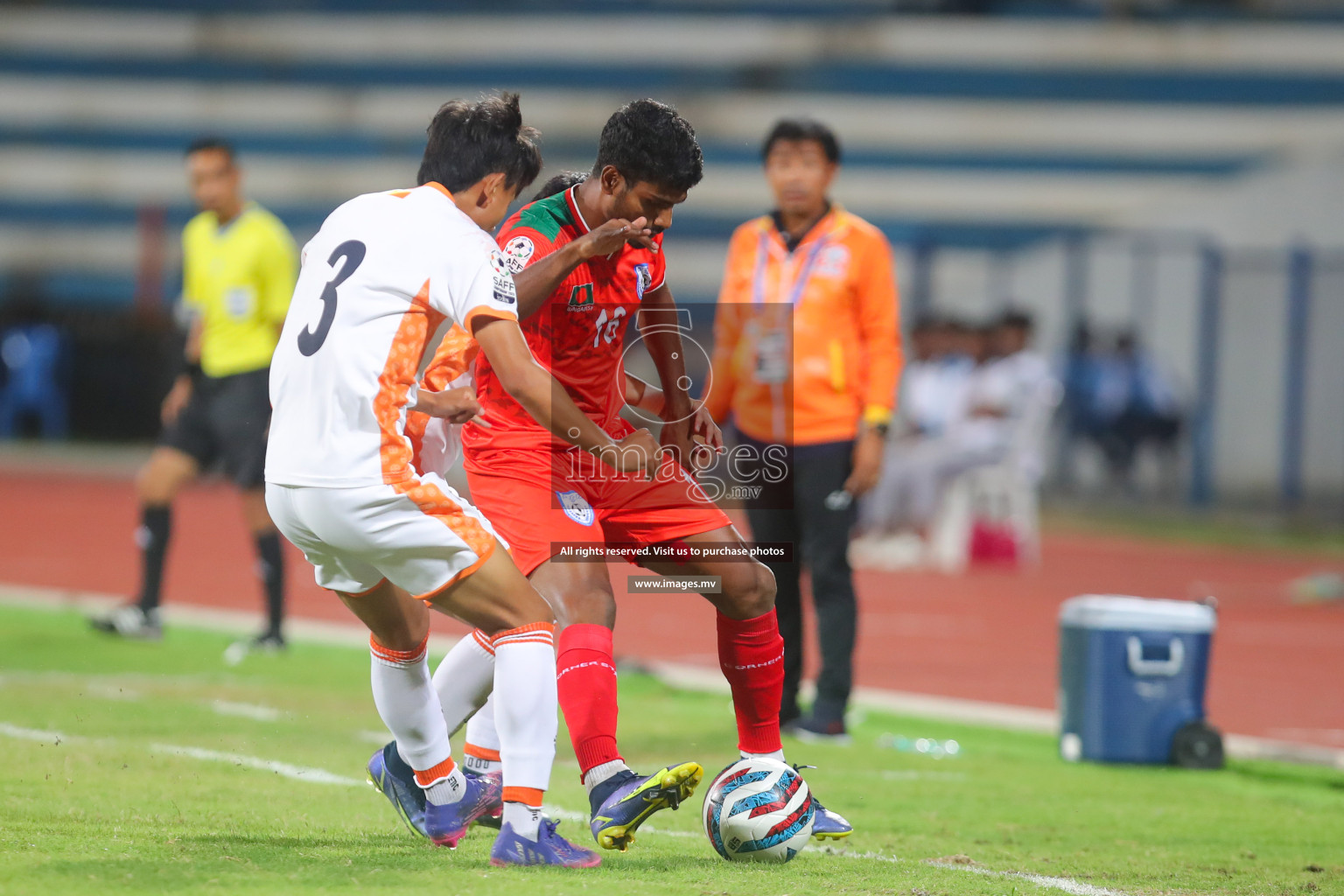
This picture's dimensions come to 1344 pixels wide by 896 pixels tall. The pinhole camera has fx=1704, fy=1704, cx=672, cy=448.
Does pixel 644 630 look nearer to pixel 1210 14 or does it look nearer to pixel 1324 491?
pixel 1324 491

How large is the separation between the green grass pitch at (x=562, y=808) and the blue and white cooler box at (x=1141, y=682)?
0.41 feet

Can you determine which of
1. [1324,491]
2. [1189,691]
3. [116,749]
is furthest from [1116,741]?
[1324,491]

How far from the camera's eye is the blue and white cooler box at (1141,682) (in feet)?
22.7

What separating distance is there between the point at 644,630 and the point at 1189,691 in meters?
4.74

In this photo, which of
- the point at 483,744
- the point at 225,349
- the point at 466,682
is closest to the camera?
the point at 466,682

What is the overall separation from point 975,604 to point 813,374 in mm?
6057

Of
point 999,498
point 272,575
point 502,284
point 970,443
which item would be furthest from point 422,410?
point 999,498

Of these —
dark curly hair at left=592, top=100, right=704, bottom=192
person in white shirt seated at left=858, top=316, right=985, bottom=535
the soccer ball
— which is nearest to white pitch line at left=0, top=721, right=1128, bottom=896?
the soccer ball

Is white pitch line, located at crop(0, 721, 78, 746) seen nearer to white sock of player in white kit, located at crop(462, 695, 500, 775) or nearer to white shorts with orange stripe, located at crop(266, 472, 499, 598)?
white sock of player in white kit, located at crop(462, 695, 500, 775)

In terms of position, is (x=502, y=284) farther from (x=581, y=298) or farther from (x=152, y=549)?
(x=152, y=549)

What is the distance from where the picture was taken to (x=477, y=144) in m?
4.56

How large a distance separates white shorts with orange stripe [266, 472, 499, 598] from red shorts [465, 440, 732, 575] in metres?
0.33

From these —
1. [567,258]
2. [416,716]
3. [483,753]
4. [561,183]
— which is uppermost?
[561,183]

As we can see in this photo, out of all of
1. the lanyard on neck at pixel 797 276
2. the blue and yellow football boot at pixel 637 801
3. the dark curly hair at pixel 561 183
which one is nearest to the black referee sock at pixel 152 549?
the lanyard on neck at pixel 797 276
